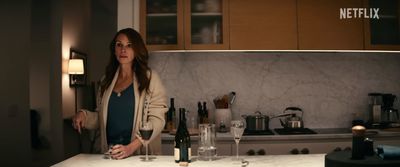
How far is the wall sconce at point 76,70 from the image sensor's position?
365cm

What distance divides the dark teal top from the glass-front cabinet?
46.5 inches

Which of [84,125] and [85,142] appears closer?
[84,125]

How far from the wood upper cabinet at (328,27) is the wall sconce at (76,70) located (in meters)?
2.17

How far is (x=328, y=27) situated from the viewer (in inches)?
132

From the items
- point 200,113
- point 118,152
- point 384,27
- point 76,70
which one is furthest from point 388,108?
point 76,70

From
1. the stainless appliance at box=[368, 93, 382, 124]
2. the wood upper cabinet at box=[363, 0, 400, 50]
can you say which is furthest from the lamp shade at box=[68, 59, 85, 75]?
the stainless appliance at box=[368, 93, 382, 124]

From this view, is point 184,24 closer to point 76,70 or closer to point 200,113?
point 200,113

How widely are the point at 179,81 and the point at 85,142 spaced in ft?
4.33

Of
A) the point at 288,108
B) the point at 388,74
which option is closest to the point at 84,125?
the point at 288,108

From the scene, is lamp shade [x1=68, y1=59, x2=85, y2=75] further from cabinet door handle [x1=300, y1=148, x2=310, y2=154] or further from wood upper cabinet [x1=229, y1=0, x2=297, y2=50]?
cabinet door handle [x1=300, y1=148, x2=310, y2=154]

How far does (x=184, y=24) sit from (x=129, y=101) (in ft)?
4.43

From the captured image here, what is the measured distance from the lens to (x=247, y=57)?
363 cm

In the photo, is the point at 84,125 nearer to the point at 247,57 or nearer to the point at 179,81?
the point at 179,81

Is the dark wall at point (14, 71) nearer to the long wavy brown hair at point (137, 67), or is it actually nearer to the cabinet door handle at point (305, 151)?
the long wavy brown hair at point (137, 67)
